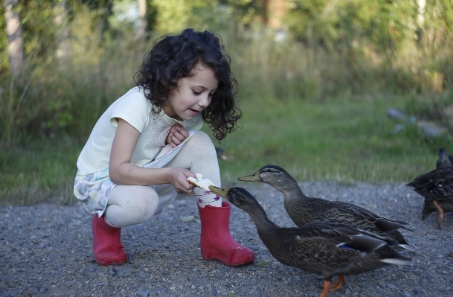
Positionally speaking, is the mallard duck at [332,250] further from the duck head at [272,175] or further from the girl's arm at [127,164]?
the duck head at [272,175]

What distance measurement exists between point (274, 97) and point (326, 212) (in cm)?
820

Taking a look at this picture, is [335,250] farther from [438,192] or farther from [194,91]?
[438,192]

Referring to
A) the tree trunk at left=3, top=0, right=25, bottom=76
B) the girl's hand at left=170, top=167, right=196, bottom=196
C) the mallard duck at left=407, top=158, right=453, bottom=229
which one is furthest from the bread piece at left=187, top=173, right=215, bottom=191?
the tree trunk at left=3, top=0, right=25, bottom=76

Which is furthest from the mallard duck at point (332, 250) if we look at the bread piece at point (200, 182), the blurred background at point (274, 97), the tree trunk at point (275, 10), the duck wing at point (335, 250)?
the tree trunk at point (275, 10)

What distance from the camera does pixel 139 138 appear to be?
342 cm

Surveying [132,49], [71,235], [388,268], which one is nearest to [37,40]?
[132,49]

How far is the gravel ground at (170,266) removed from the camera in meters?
3.12

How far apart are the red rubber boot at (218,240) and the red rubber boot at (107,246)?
0.52m

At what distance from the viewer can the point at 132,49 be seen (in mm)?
8859

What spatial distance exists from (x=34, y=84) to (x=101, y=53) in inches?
53.1

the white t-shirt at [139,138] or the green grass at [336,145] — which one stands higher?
the white t-shirt at [139,138]

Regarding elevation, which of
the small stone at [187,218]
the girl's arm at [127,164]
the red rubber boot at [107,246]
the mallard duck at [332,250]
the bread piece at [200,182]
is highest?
the girl's arm at [127,164]

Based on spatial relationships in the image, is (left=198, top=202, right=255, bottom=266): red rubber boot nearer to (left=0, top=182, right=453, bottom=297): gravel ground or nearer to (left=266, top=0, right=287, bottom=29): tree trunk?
(left=0, top=182, right=453, bottom=297): gravel ground

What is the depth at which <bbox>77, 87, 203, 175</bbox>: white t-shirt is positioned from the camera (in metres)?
3.26
